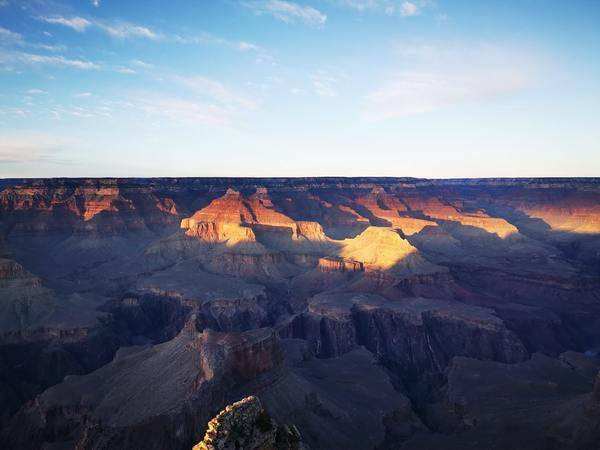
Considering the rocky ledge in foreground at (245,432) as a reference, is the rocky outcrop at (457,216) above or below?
below

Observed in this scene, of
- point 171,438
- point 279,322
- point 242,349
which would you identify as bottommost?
point 279,322

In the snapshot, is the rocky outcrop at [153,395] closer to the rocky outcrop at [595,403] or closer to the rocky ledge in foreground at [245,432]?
the rocky ledge in foreground at [245,432]

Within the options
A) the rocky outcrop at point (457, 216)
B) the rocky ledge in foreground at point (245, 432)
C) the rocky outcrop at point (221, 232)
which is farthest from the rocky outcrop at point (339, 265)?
the rocky ledge in foreground at point (245, 432)

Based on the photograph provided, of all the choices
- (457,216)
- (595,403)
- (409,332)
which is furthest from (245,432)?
(457,216)

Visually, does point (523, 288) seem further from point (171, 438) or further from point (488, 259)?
point (171, 438)

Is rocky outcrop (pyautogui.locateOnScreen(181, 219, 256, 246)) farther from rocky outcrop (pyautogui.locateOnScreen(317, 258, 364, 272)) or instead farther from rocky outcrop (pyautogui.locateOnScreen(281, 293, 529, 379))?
rocky outcrop (pyautogui.locateOnScreen(281, 293, 529, 379))

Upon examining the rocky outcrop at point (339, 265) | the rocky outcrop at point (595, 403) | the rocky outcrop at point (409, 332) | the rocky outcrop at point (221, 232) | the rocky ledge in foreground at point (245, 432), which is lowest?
the rocky outcrop at point (409, 332)

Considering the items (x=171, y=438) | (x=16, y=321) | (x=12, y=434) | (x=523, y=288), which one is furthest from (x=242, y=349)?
(x=523, y=288)
